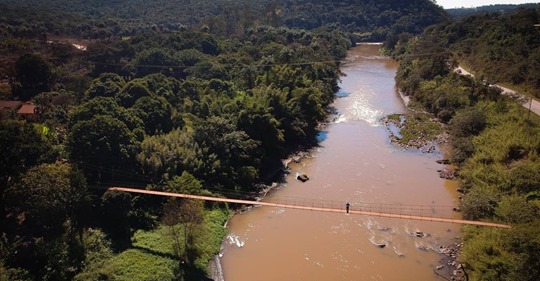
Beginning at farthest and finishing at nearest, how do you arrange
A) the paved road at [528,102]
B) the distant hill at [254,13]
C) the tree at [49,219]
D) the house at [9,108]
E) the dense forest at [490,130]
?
the distant hill at [254,13] → the paved road at [528,102] → the house at [9,108] → the dense forest at [490,130] → the tree at [49,219]

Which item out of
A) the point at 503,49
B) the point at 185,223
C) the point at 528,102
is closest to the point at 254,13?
the point at 503,49

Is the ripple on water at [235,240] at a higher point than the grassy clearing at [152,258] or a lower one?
lower

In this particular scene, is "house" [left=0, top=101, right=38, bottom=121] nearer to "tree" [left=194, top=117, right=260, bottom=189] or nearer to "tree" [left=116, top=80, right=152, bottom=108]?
"tree" [left=116, top=80, right=152, bottom=108]

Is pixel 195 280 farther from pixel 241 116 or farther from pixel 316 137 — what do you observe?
pixel 316 137

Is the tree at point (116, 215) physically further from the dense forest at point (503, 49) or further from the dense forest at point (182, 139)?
the dense forest at point (503, 49)

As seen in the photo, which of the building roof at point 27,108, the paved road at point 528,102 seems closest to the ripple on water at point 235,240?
the building roof at point 27,108

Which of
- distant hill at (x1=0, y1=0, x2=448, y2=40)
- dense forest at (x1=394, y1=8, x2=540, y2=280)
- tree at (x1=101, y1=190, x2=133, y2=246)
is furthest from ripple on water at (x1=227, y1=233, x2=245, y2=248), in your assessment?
distant hill at (x1=0, y1=0, x2=448, y2=40)
